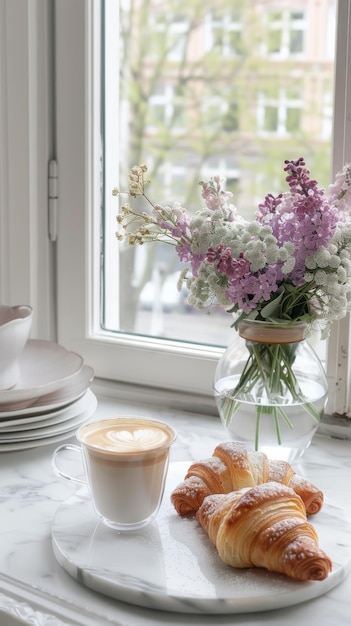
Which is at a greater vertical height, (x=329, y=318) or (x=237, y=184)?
(x=237, y=184)

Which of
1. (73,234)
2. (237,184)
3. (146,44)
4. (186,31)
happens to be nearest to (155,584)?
(73,234)

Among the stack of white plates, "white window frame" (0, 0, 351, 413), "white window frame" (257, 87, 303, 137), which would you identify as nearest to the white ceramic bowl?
the stack of white plates

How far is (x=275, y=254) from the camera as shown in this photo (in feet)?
2.89

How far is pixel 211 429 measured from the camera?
121 cm

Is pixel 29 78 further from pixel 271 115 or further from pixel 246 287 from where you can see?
pixel 271 115

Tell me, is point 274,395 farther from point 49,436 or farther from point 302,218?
point 49,436

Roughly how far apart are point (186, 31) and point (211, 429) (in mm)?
Result: 1206

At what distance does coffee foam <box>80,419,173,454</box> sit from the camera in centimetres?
83

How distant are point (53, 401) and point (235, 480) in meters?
0.36

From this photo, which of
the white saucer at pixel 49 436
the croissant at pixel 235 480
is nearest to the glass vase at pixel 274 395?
the croissant at pixel 235 480

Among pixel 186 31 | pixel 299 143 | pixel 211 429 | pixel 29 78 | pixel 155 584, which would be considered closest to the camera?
pixel 155 584

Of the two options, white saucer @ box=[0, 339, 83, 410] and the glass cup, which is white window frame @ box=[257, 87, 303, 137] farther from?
the glass cup

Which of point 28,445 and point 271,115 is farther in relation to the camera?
point 271,115

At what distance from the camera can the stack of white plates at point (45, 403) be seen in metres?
1.08
